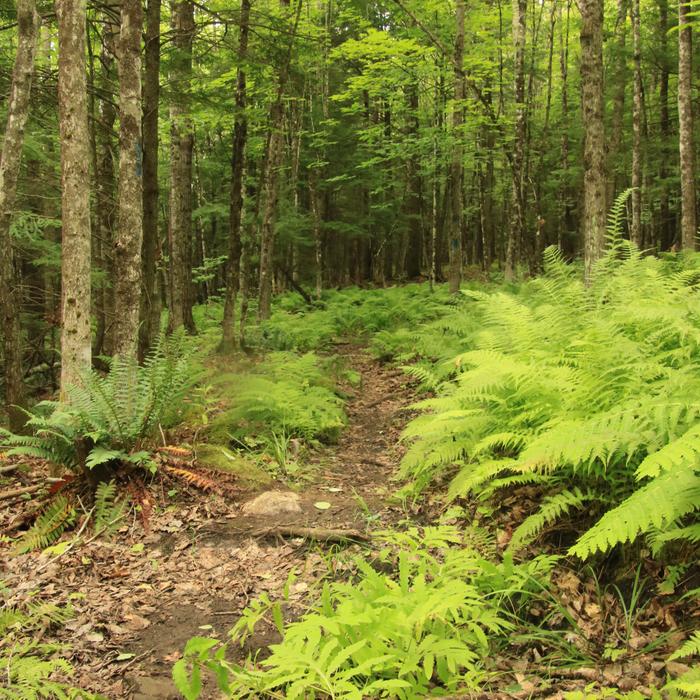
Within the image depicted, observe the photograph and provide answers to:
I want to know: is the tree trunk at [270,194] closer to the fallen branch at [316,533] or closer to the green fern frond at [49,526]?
the green fern frond at [49,526]

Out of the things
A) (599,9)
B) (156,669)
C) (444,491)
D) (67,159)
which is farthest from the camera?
(599,9)

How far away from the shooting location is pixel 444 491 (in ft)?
16.5

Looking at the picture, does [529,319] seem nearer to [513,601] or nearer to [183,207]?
[513,601]

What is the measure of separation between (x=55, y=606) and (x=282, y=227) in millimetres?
16212

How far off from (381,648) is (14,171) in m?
7.68

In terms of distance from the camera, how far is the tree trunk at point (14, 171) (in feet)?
23.5

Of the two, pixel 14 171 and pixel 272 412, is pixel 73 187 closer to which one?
pixel 14 171

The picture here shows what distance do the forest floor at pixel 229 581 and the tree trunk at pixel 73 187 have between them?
1507 mm

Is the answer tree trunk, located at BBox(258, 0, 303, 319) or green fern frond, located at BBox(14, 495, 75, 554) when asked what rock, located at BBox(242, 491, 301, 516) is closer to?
green fern frond, located at BBox(14, 495, 75, 554)

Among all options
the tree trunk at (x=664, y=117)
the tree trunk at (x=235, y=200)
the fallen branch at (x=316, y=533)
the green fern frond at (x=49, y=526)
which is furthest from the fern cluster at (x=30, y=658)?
the tree trunk at (x=664, y=117)

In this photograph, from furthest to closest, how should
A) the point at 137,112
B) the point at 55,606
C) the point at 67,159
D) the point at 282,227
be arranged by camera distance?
the point at 282,227, the point at 137,112, the point at 67,159, the point at 55,606

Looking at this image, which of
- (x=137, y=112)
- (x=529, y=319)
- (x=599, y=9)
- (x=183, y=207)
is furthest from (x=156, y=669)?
(x=183, y=207)

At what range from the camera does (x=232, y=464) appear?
582 cm

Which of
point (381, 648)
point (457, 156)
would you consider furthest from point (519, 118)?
point (381, 648)
